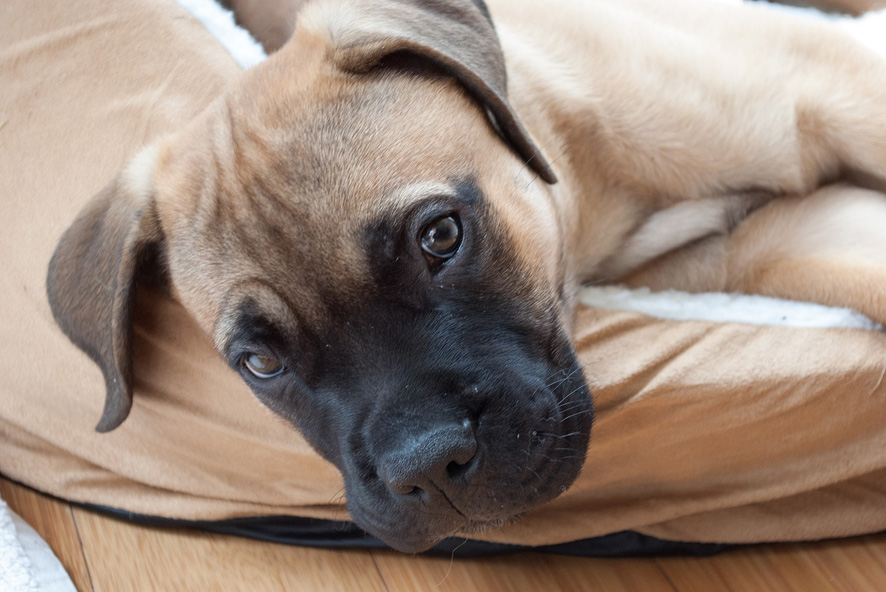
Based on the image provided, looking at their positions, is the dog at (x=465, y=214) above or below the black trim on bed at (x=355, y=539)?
above

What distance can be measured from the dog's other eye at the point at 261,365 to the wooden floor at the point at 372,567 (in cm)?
72

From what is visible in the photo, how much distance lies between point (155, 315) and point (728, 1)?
178 centimetres

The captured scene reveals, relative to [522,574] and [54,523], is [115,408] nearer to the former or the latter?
[54,523]

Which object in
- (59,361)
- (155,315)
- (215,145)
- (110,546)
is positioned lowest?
(110,546)

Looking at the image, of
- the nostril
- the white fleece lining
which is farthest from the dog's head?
the white fleece lining

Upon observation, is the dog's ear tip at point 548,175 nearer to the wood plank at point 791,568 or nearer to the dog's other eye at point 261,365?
the dog's other eye at point 261,365

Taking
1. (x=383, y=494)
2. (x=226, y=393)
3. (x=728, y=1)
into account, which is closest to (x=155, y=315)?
(x=226, y=393)

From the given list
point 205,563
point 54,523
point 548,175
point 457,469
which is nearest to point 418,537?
point 457,469

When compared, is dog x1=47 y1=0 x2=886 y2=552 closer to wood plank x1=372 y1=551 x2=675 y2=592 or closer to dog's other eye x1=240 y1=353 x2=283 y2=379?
dog's other eye x1=240 y1=353 x2=283 y2=379

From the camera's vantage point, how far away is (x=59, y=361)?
2234mm

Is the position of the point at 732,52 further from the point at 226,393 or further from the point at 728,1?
the point at 226,393

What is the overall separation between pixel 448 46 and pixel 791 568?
1409mm

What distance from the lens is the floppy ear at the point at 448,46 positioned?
5.55 ft

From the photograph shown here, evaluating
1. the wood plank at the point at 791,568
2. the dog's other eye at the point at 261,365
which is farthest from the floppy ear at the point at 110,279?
the wood plank at the point at 791,568
